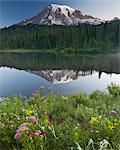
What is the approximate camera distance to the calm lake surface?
5539 mm

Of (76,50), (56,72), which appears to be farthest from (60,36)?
(56,72)

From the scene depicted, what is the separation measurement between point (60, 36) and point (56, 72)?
623 mm

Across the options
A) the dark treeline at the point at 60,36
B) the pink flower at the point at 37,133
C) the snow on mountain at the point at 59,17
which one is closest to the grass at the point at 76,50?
the dark treeline at the point at 60,36

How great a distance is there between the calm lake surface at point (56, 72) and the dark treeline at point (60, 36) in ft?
0.70

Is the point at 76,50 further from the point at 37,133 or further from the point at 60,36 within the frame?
the point at 37,133

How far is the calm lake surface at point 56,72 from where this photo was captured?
5539 millimetres

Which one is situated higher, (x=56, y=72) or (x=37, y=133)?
(x=56, y=72)

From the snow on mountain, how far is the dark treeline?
9cm

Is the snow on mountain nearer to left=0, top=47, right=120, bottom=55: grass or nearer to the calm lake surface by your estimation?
left=0, top=47, right=120, bottom=55: grass

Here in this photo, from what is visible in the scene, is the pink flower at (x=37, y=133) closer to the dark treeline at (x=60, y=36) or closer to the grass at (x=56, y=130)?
the grass at (x=56, y=130)

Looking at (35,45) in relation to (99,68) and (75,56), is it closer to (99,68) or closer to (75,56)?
(75,56)

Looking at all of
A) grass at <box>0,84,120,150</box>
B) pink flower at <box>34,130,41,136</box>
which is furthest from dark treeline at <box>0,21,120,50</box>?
pink flower at <box>34,130,41,136</box>

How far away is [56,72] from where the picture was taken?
5844 mm

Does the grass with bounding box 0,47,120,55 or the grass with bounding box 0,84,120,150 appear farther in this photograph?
the grass with bounding box 0,47,120,55
